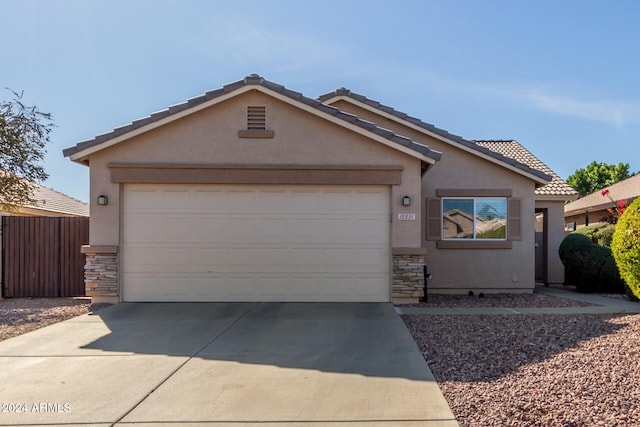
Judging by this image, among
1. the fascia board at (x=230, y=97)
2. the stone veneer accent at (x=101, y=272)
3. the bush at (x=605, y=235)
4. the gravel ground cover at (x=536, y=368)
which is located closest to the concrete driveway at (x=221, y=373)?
the gravel ground cover at (x=536, y=368)

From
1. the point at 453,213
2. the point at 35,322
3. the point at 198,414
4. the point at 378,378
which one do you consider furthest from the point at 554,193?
the point at 35,322

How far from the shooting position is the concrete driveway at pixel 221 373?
14.2ft

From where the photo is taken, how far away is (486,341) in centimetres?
675

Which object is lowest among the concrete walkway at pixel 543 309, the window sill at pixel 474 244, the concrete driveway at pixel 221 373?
the concrete walkway at pixel 543 309

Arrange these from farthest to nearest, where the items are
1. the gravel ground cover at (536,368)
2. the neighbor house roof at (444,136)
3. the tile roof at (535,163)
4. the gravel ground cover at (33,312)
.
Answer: the tile roof at (535,163)
the neighbor house roof at (444,136)
the gravel ground cover at (33,312)
the gravel ground cover at (536,368)

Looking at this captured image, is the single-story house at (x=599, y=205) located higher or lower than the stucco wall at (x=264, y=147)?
lower

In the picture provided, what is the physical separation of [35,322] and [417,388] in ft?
23.8

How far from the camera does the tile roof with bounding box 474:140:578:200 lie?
13617 millimetres

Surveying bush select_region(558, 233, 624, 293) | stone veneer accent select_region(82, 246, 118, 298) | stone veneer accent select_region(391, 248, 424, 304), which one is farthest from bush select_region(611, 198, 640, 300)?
stone veneer accent select_region(82, 246, 118, 298)

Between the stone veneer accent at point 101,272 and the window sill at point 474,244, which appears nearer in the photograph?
the stone veneer accent at point 101,272

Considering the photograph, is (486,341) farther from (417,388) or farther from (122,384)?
(122,384)

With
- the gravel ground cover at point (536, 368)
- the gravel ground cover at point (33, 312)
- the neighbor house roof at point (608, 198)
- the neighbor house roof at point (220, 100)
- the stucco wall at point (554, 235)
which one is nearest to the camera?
the gravel ground cover at point (536, 368)

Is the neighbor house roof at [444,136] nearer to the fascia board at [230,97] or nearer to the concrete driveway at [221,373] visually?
the fascia board at [230,97]

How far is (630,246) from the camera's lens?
7531 mm
